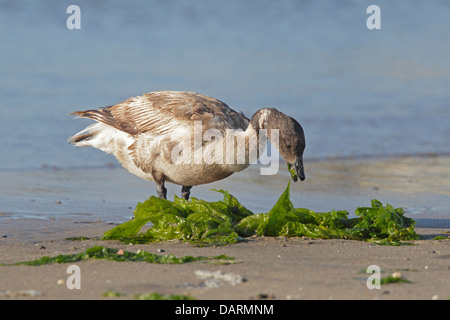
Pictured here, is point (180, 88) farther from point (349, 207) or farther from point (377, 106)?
point (349, 207)

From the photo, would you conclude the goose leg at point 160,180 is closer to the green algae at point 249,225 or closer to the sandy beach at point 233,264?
the sandy beach at point 233,264

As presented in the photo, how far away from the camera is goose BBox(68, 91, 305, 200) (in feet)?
23.2

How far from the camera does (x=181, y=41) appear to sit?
63.8 feet

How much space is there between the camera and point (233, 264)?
17.4 feet

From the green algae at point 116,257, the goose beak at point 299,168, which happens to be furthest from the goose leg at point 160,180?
the green algae at point 116,257

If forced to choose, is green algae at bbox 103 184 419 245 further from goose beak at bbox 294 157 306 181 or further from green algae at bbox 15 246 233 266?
green algae at bbox 15 246 233 266

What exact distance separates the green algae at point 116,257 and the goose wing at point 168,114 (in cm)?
212

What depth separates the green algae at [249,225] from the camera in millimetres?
6457

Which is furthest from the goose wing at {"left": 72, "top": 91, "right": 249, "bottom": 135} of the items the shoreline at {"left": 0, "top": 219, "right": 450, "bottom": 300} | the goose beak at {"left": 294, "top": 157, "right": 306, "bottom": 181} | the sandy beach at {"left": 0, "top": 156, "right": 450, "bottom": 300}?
the shoreline at {"left": 0, "top": 219, "right": 450, "bottom": 300}

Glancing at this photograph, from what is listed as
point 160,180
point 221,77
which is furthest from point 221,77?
point 160,180

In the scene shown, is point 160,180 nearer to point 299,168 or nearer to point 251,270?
point 299,168

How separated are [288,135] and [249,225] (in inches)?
38.4

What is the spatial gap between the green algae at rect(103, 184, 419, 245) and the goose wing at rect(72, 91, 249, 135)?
97 centimetres
